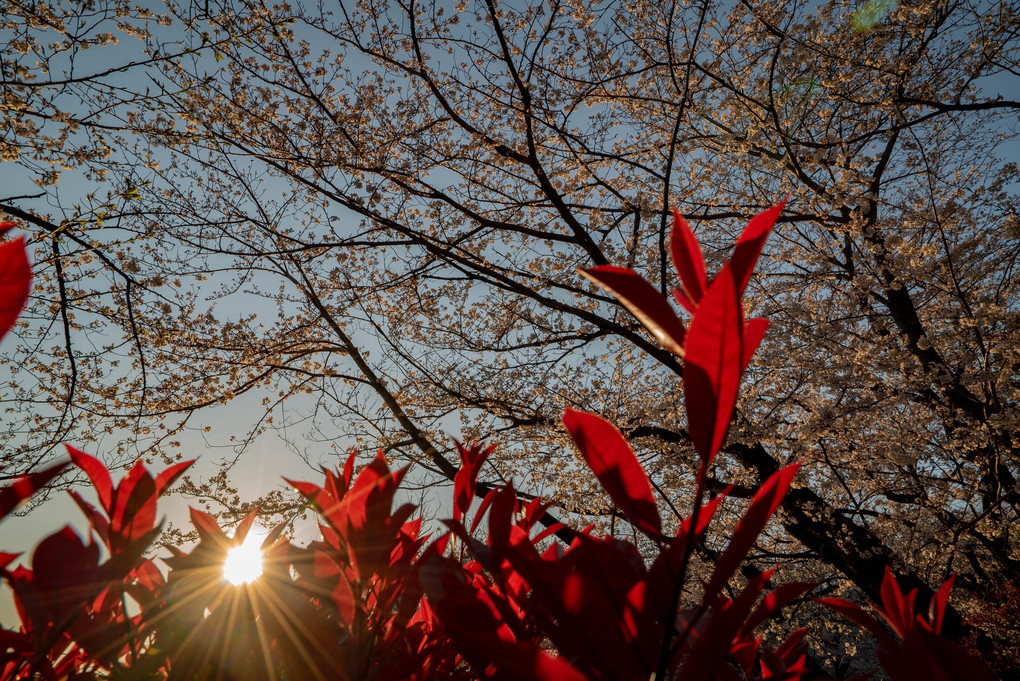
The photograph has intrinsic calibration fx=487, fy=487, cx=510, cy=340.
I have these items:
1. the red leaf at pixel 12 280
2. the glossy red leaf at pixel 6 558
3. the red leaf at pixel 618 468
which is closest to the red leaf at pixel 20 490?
the red leaf at pixel 12 280

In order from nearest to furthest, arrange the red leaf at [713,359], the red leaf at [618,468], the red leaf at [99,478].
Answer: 1. the red leaf at [713,359]
2. the red leaf at [618,468]
3. the red leaf at [99,478]

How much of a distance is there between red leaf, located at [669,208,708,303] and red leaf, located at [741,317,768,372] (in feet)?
0.14

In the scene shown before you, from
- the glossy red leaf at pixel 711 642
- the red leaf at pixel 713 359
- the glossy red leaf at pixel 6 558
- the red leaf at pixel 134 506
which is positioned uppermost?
the red leaf at pixel 713 359

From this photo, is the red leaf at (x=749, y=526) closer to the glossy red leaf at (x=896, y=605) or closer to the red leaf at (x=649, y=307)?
the red leaf at (x=649, y=307)

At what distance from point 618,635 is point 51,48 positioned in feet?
15.4

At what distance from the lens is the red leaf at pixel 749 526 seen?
14.3 inches

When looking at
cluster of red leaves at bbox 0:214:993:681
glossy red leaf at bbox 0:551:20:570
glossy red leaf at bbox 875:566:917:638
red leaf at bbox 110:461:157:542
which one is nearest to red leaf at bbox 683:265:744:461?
cluster of red leaves at bbox 0:214:993:681

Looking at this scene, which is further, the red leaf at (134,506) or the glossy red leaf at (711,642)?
the red leaf at (134,506)

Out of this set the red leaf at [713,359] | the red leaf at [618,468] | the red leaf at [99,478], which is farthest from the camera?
the red leaf at [99,478]

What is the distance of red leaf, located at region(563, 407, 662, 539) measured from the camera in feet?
1.30

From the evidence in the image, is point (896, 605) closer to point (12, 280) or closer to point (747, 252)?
point (747, 252)

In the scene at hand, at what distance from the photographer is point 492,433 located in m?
6.09

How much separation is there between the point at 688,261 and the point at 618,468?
174mm

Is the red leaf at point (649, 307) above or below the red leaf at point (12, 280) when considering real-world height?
below
